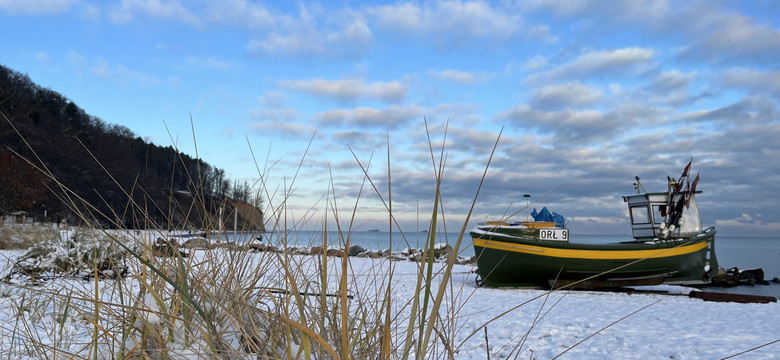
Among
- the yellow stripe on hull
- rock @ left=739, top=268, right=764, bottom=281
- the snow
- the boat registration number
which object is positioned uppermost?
the boat registration number

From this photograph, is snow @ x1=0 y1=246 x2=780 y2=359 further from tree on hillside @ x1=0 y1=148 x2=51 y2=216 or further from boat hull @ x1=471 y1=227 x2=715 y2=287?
tree on hillside @ x1=0 y1=148 x2=51 y2=216

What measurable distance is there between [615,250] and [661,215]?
301 cm

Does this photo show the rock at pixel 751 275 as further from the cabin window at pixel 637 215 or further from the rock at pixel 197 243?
the rock at pixel 197 243

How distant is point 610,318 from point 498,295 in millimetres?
3002

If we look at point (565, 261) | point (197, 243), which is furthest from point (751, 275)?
point (197, 243)

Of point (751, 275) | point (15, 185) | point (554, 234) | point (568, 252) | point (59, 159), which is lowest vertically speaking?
point (751, 275)

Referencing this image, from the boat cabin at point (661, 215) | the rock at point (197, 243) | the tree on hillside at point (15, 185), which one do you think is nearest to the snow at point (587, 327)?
the rock at point (197, 243)

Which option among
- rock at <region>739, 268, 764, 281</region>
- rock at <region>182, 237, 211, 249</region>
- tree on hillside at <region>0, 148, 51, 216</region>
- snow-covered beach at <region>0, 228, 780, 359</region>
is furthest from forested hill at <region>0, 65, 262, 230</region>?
rock at <region>739, 268, 764, 281</region>

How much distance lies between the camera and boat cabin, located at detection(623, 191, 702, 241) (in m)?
12.7

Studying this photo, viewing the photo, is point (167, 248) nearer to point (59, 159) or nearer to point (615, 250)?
point (615, 250)

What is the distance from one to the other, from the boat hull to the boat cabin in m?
0.75

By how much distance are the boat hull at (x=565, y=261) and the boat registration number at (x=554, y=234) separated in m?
0.15

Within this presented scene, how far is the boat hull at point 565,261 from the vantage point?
435 inches

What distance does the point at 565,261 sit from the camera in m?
11.1
